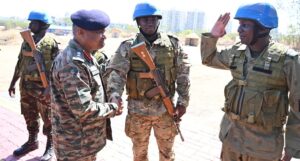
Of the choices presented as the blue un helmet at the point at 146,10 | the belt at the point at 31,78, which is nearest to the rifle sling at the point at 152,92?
the blue un helmet at the point at 146,10

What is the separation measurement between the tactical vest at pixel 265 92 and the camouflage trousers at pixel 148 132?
985mm

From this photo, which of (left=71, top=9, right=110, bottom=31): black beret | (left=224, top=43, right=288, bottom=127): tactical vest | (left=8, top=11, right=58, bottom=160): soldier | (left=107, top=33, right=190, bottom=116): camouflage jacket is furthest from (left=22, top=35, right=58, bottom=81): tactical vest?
(left=224, top=43, right=288, bottom=127): tactical vest

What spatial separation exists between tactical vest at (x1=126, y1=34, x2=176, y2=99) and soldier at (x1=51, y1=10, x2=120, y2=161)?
0.59 meters

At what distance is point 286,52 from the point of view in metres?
2.29

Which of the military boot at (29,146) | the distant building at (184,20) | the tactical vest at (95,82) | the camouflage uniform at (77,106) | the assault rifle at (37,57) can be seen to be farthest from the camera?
the distant building at (184,20)

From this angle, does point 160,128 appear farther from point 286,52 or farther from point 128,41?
point 286,52

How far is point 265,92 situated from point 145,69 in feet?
4.03

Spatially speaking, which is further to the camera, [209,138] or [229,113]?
[209,138]

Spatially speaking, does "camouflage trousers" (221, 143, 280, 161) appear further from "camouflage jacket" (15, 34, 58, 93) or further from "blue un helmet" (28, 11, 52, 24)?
"blue un helmet" (28, 11, 52, 24)

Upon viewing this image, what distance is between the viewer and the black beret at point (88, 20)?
2.30 m

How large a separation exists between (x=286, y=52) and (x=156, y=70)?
1.18 meters

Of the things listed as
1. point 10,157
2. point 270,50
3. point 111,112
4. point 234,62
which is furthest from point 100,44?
point 10,157

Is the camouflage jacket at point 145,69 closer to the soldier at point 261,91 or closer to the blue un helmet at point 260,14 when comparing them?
the soldier at point 261,91

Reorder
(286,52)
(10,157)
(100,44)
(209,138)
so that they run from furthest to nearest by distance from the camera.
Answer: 1. (209,138)
2. (10,157)
3. (100,44)
4. (286,52)
